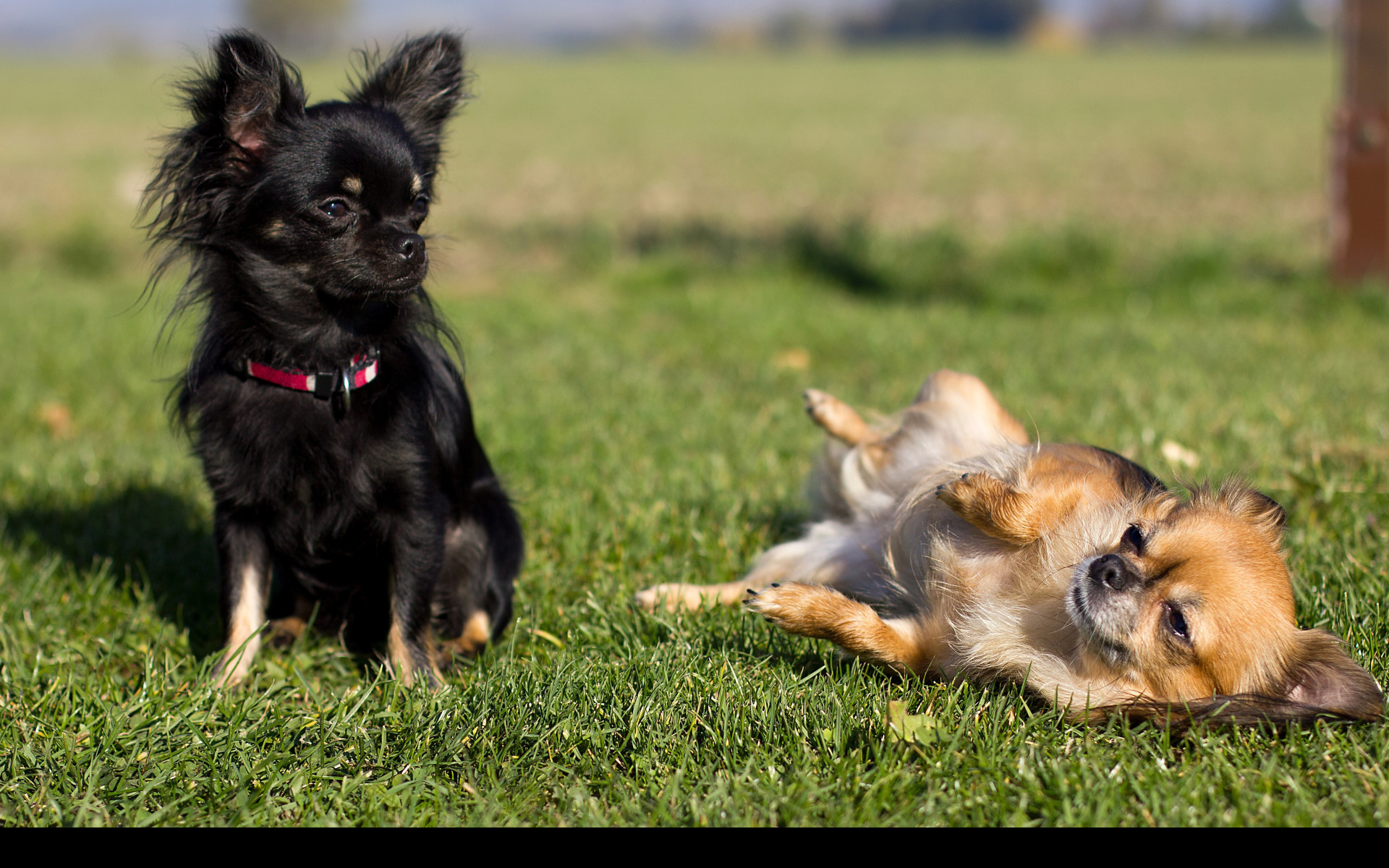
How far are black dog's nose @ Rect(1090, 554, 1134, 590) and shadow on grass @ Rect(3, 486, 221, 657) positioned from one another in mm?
2528

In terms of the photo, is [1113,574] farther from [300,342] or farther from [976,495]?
[300,342]

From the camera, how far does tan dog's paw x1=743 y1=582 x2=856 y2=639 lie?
267 cm

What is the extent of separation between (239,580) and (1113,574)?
2305mm

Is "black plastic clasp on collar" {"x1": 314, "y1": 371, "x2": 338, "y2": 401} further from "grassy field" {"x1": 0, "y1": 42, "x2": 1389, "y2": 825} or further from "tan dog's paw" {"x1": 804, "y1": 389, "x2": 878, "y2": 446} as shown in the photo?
"tan dog's paw" {"x1": 804, "y1": 389, "x2": 878, "y2": 446}

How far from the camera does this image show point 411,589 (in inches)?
117

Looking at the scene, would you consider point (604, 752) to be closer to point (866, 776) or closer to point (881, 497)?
point (866, 776)

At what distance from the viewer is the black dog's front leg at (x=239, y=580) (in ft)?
9.63

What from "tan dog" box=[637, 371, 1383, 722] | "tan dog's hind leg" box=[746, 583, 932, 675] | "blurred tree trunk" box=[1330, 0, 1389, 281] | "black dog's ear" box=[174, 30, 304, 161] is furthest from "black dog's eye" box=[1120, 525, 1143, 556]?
"blurred tree trunk" box=[1330, 0, 1389, 281]

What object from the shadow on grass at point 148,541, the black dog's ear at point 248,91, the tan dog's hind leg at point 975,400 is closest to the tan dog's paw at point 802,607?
the tan dog's hind leg at point 975,400

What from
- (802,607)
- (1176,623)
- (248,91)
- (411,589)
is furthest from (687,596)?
(248,91)

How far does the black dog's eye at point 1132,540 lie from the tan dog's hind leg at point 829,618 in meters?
0.62

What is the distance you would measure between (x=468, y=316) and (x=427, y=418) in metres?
4.79

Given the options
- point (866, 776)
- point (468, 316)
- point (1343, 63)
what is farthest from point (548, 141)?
point (866, 776)

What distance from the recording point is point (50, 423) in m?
5.43
